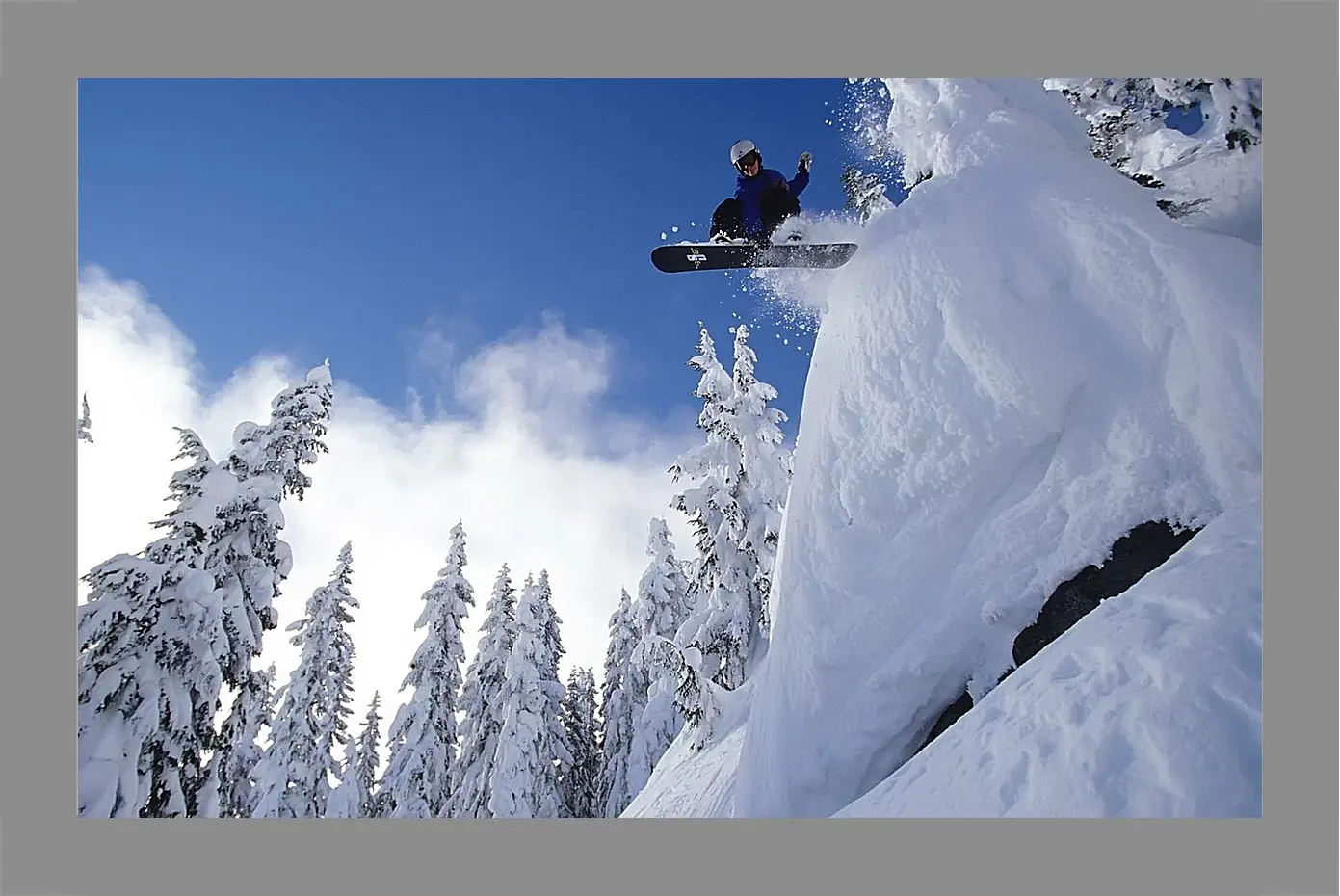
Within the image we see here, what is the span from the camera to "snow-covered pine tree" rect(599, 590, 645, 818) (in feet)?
63.1

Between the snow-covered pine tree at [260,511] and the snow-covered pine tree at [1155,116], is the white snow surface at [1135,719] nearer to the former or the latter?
the snow-covered pine tree at [1155,116]

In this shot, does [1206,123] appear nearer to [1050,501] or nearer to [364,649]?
[1050,501]

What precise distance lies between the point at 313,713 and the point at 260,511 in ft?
36.0

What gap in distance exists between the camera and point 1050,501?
467cm

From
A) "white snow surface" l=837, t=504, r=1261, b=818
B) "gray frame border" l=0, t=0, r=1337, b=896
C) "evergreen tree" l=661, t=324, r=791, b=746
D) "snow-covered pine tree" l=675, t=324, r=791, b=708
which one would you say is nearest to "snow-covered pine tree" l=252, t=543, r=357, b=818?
"evergreen tree" l=661, t=324, r=791, b=746

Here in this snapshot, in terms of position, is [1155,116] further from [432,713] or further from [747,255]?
[432,713]

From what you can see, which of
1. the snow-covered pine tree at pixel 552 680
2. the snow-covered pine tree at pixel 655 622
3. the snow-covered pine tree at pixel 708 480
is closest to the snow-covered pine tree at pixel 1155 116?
the snow-covered pine tree at pixel 708 480

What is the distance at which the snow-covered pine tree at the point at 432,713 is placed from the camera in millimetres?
16922

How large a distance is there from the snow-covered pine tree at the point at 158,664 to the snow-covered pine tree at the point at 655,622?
9188mm

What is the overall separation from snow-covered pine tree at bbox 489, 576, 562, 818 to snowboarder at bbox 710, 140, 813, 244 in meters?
12.8

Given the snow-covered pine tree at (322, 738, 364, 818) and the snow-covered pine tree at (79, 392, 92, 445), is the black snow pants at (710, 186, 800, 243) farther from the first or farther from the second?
the snow-covered pine tree at (322, 738, 364, 818)

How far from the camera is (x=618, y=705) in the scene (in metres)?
20.2

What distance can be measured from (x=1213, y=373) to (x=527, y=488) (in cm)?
603
